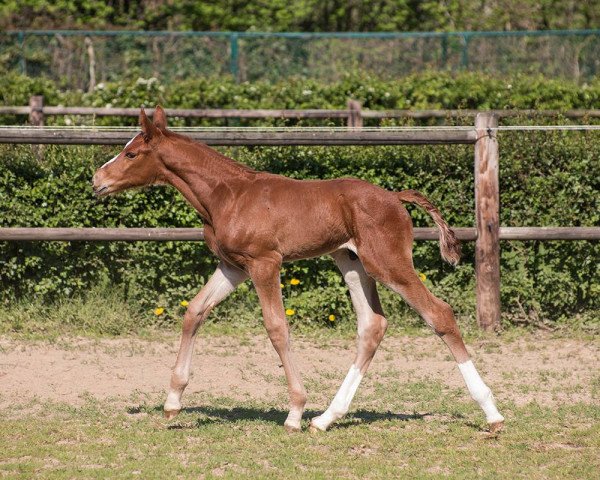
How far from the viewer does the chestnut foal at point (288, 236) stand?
665 centimetres

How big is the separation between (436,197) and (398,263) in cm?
342

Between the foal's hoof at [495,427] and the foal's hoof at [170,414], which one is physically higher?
the foal's hoof at [495,427]

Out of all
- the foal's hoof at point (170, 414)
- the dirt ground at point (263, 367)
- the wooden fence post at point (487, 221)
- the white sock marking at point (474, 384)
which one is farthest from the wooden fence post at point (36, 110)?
the white sock marking at point (474, 384)

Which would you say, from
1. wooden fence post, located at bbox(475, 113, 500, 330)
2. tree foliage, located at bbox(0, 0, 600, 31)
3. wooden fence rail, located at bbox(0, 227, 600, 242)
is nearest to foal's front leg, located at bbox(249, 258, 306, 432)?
wooden fence rail, located at bbox(0, 227, 600, 242)

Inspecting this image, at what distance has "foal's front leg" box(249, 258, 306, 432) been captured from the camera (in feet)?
22.0

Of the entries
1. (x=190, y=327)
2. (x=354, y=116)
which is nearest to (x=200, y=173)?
(x=190, y=327)

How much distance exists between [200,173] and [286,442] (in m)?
1.80

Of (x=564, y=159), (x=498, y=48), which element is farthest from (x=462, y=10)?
(x=564, y=159)

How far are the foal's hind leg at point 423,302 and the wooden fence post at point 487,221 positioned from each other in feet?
10.3

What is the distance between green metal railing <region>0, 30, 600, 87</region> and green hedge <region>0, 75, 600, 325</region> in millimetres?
10079

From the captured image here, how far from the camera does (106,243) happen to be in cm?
991

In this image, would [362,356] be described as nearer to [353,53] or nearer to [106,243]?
[106,243]

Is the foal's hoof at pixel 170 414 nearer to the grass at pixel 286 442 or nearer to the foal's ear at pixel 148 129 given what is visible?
the grass at pixel 286 442

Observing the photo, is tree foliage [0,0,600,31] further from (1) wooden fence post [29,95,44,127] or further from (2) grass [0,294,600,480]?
(2) grass [0,294,600,480]
